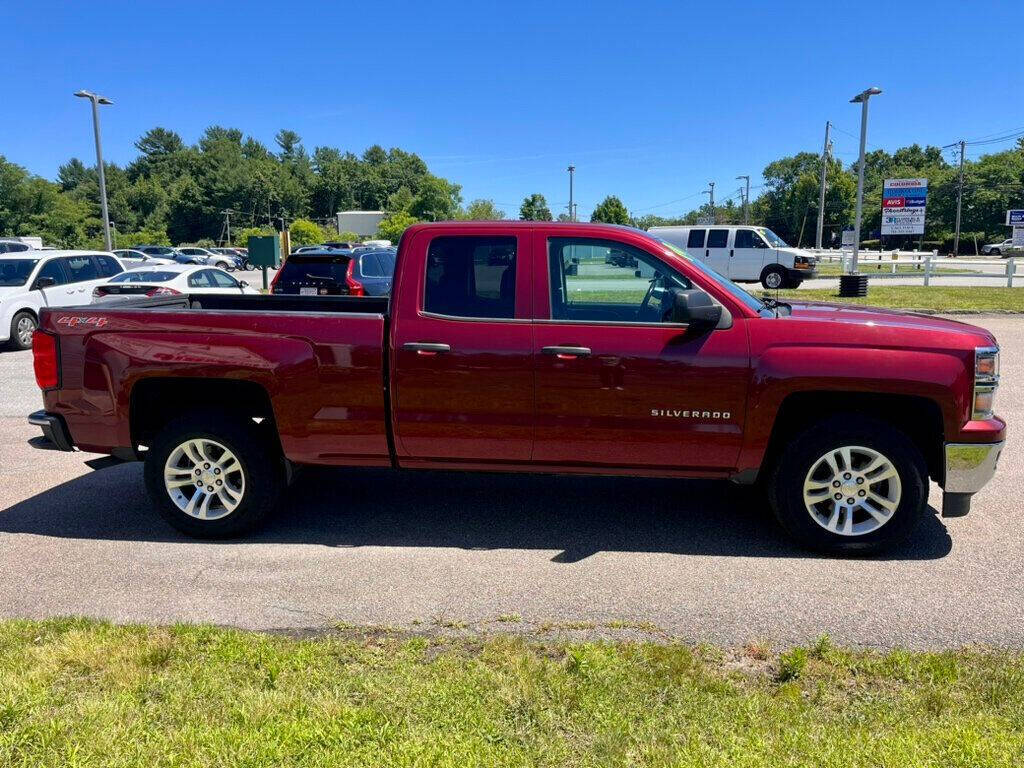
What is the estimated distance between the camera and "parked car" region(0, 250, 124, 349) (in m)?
13.2

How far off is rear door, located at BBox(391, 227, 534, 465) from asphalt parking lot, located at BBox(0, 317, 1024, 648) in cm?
68

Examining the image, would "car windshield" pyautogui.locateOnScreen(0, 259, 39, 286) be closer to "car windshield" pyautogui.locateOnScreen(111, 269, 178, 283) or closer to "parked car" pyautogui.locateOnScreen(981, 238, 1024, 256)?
"car windshield" pyautogui.locateOnScreen(111, 269, 178, 283)

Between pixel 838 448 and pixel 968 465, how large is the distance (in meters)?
0.71

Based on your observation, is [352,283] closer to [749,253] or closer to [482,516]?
[482,516]

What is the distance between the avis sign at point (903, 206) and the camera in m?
30.1

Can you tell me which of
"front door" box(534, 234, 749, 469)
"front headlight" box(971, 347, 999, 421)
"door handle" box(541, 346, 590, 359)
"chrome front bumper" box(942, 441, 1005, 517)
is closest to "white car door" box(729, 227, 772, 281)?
"front headlight" box(971, 347, 999, 421)

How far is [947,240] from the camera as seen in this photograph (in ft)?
269

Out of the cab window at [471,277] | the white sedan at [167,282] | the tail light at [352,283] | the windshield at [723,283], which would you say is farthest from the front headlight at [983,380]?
the white sedan at [167,282]

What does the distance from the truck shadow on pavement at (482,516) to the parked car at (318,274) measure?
788 cm

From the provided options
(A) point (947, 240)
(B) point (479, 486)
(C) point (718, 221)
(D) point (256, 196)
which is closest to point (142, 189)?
(D) point (256, 196)

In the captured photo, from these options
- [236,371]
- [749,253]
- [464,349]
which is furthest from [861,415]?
[749,253]

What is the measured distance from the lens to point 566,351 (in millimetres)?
4504

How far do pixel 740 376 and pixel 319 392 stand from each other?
2.45 meters

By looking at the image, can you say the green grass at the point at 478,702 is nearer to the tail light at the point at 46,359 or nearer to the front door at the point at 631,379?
the front door at the point at 631,379
